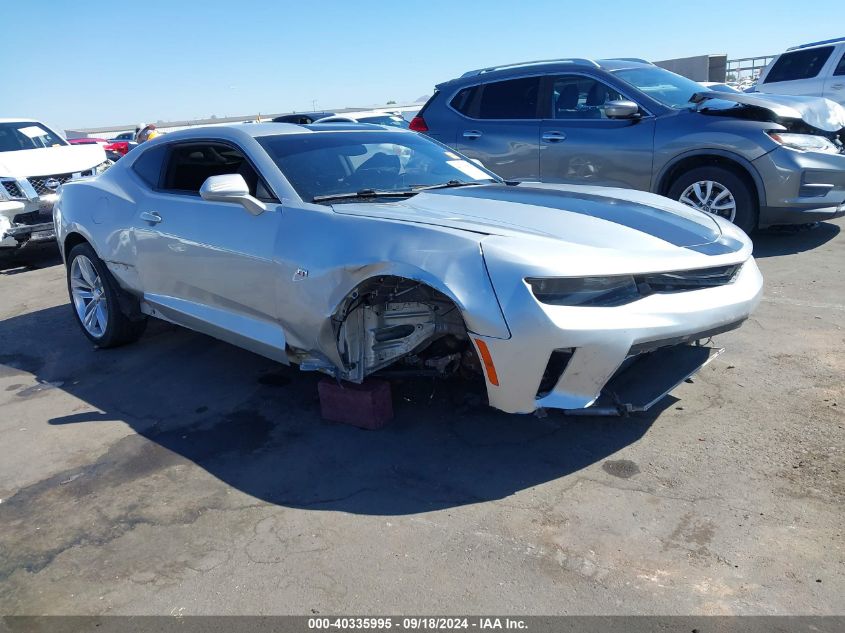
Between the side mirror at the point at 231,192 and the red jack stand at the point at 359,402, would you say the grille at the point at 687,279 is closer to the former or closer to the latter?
the red jack stand at the point at 359,402

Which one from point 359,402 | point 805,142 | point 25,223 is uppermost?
point 805,142

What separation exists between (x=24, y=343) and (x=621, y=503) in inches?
193

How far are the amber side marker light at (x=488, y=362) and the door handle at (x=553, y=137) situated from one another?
15.6ft

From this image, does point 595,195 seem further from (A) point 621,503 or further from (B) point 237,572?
(B) point 237,572

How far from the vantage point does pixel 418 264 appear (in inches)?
117

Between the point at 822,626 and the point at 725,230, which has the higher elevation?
the point at 725,230

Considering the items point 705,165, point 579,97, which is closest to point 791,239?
point 705,165

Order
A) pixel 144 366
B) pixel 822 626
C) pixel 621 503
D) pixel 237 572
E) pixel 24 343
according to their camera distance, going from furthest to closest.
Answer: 1. pixel 24 343
2. pixel 144 366
3. pixel 621 503
4. pixel 237 572
5. pixel 822 626

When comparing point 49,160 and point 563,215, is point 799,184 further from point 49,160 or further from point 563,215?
point 49,160

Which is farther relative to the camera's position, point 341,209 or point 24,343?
point 24,343

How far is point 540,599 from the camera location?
231cm

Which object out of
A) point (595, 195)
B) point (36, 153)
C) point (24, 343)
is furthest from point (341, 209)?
point (36, 153)

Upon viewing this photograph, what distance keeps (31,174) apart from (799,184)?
875 centimetres

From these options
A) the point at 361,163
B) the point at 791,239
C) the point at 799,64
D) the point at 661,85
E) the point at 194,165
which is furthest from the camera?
the point at 799,64
